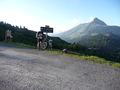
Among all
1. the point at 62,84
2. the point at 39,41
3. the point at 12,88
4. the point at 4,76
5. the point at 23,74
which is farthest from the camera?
the point at 39,41

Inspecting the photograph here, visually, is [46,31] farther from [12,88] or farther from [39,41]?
[12,88]

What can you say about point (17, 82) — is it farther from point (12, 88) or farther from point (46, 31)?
point (46, 31)

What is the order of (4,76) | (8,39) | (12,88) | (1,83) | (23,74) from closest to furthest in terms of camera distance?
(12,88) < (1,83) < (4,76) < (23,74) < (8,39)

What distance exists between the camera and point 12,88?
518 cm

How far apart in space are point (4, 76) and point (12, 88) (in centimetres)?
144

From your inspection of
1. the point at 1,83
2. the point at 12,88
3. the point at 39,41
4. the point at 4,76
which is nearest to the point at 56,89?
the point at 12,88

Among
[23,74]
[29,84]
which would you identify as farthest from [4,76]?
[29,84]

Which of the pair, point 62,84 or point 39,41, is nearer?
point 62,84

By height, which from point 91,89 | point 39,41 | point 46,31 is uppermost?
point 46,31

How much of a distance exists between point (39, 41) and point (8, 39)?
448 inches

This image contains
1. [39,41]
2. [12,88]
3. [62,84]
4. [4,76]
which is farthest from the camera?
[39,41]

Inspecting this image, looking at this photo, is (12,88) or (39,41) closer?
(12,88)

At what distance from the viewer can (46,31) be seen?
21594 mm

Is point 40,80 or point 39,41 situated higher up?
point 39,41
